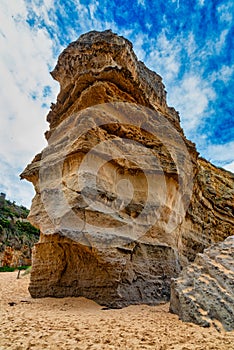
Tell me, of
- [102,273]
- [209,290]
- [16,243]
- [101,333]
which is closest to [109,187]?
[102,273]

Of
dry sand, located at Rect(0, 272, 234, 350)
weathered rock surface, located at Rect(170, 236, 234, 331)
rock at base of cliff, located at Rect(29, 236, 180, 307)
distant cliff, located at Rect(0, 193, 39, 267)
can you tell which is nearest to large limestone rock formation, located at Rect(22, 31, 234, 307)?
rock at base of cliff, located at Rect(29, 236, 180, 307)

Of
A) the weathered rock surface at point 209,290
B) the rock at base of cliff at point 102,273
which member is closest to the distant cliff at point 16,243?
the rock at base of cliff at point 102,273

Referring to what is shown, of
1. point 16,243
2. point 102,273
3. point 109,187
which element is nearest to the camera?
point 102,273

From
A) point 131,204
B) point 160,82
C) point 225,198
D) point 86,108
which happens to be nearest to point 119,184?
point 131,204

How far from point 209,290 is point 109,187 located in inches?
131

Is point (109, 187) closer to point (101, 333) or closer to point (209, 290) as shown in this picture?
point (209, 290)

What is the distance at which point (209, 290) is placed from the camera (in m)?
3.94

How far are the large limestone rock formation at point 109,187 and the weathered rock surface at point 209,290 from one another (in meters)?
1.54

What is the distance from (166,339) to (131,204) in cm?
395

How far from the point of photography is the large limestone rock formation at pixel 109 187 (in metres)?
5.55

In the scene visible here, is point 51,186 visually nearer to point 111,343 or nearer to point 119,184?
point 119,184

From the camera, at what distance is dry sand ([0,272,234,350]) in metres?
2.64

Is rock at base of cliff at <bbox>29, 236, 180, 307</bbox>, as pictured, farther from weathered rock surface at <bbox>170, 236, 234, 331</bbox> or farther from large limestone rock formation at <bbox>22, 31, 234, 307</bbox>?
weathered rock surface at <bbox>170, 236, 234, 331</bbox>

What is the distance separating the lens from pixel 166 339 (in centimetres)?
289
